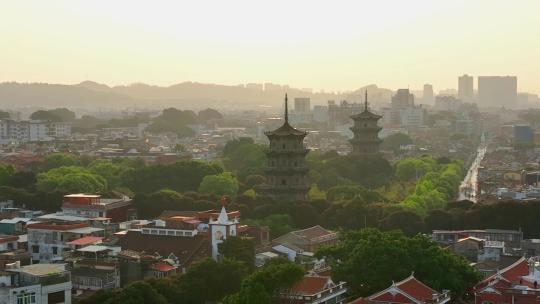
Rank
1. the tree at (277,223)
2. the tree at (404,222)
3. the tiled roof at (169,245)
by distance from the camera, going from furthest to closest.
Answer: the tree at (404,222), the tree at (277,223), the tiled roof at (169,245)

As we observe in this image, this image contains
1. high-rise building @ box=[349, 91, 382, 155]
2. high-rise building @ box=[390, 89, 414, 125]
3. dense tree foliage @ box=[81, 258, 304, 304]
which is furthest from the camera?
high-rise building @ box=[390, 89, 414, 125]

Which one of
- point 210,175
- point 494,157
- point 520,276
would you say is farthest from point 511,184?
point 520,276

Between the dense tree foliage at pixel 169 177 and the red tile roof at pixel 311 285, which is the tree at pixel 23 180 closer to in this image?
the dense tree foliage at pixel 169 177

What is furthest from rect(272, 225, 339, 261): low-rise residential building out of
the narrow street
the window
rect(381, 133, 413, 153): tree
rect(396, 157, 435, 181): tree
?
Answer: rect(381, 133, 413, 153): tree

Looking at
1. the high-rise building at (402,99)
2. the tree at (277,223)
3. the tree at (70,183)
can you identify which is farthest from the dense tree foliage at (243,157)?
the high-rise building at (402,99)

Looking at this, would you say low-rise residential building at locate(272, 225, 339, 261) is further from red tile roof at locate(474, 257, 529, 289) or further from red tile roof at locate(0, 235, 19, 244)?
red tile roof at locate(0, 235, 19, 244)

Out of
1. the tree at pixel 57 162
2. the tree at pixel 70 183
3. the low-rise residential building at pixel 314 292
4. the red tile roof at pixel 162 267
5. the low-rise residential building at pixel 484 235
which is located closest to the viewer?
the low-rise residential building at pixel 314 292

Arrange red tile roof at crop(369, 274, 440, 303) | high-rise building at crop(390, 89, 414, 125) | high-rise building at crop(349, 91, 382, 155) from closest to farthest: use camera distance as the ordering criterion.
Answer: red tile roof at crop(369, 274, 440, 303) < high-rise building at crop(349, 91, 382, 155) < high-rise building at crop(390, 89, 414, 125)
